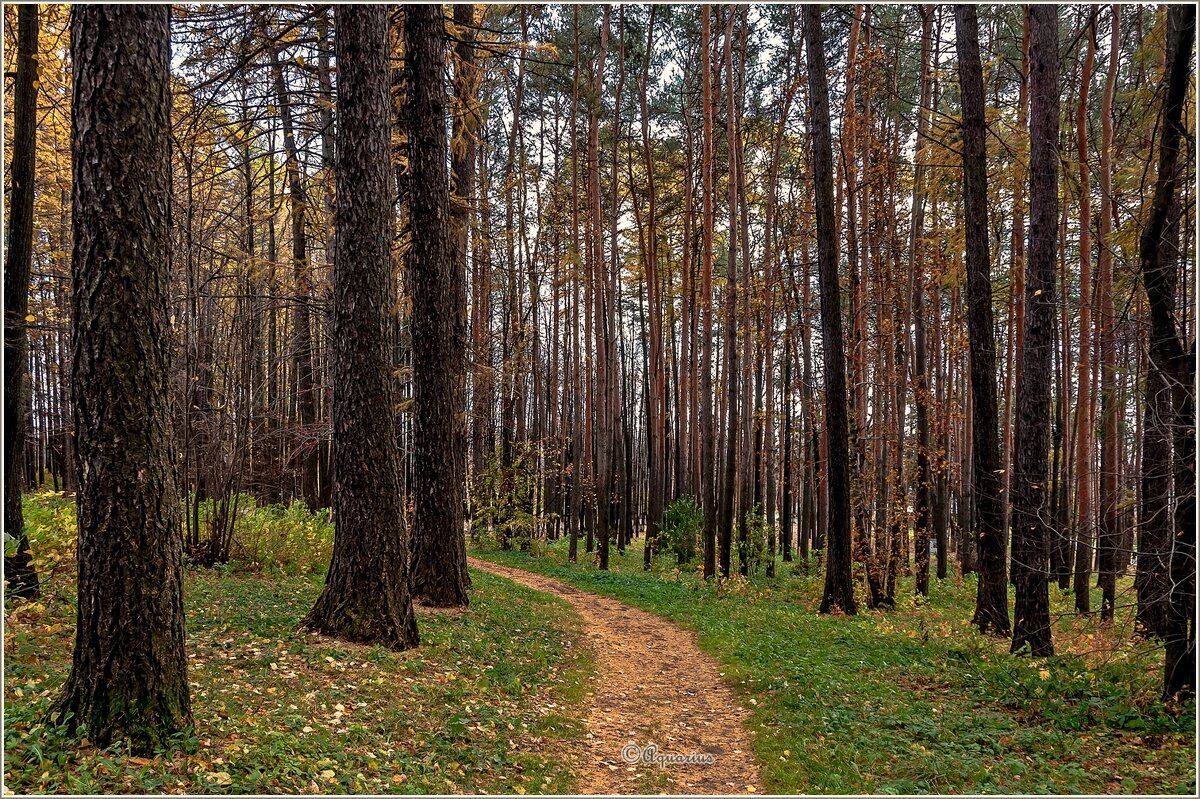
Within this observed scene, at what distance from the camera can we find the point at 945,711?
606cm

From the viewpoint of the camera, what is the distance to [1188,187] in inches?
231

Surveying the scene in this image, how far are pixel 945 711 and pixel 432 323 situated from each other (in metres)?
7.22

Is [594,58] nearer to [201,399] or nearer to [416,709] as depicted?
[201,399]

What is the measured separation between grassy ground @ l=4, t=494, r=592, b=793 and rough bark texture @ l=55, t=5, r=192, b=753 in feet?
1.19

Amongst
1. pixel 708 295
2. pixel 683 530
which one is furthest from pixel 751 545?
pixel 708 295

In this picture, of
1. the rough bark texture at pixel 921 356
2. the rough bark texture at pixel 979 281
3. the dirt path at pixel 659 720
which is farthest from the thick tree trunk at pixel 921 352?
the dirt path at pixel 659 720

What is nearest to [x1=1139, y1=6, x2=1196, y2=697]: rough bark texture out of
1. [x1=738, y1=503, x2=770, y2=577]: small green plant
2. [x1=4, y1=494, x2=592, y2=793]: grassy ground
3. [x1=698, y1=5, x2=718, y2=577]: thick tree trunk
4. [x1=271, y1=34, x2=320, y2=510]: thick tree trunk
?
[x1=4, y1=494, x2=592, y2=793]: grassy ground

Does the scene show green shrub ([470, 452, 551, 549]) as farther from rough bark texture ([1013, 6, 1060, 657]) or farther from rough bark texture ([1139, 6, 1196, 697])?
rough bark texture ([1139, 6, 1196, 697])

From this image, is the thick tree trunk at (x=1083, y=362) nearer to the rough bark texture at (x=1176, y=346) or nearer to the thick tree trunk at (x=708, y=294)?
the rough bark texture at (x=1176, y=346)

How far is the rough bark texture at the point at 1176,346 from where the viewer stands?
16.7 feet

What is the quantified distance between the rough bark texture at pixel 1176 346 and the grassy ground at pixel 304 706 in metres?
5.04

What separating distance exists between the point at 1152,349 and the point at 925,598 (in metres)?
9.67

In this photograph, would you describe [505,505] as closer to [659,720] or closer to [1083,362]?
[659,720]

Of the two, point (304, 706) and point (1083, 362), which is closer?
point (304, 706)
